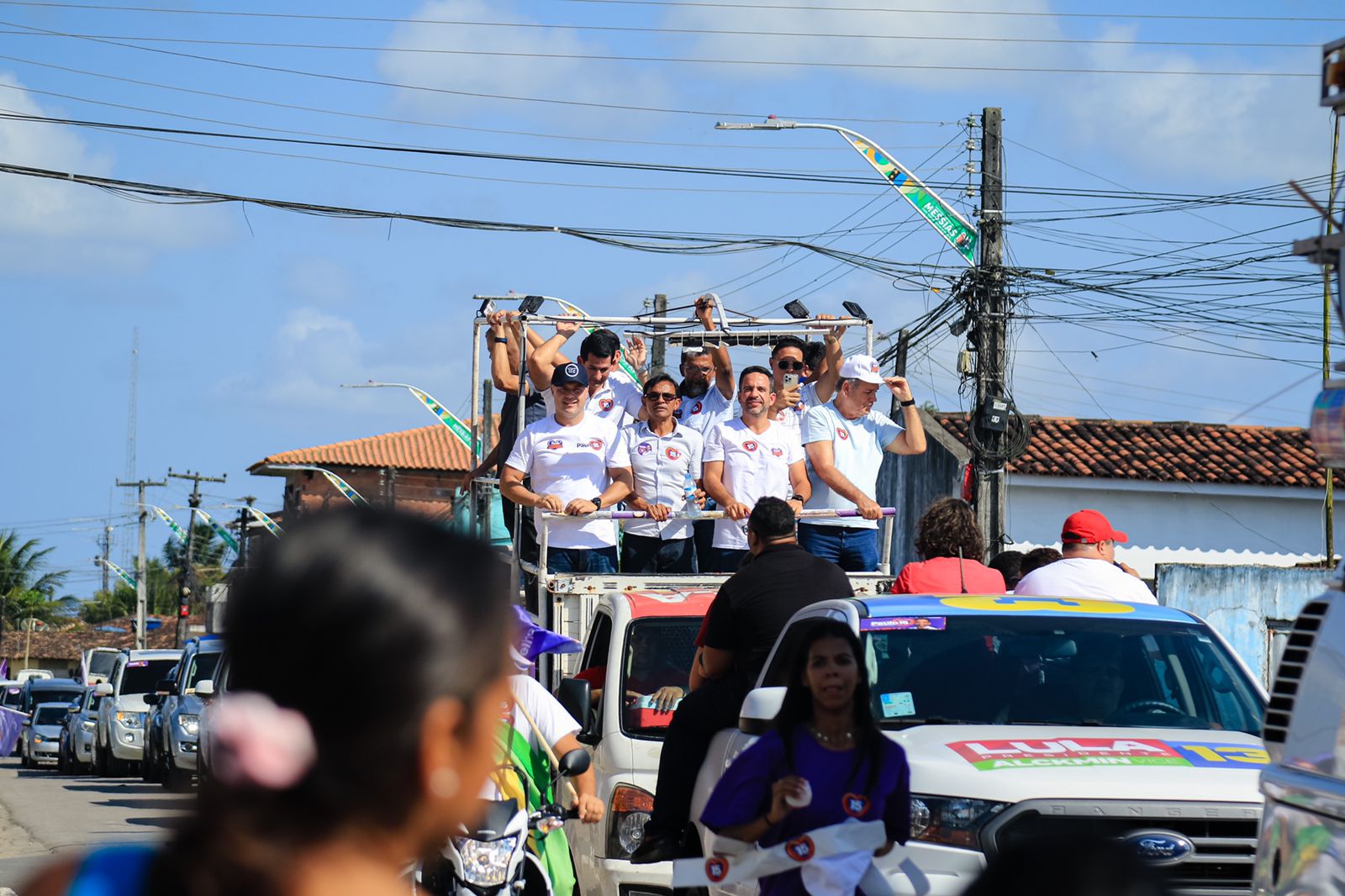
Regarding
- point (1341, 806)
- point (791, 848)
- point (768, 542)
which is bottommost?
point (791, 848)

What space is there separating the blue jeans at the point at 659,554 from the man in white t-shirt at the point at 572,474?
0.31m

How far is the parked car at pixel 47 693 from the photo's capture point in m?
44.1

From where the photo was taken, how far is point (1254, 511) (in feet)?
115

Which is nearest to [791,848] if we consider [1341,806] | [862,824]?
[862,824]

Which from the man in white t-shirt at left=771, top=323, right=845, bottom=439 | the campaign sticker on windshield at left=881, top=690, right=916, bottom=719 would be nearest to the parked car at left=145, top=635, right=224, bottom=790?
the man in white t-shirt at left=771, top=323, right=845, bottom=439

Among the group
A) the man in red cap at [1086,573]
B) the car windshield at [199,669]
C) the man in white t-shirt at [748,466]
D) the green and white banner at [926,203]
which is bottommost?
the car windshield at [199,669]

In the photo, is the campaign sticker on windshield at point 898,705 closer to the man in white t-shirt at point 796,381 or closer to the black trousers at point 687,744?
the black trousers at point 687,744

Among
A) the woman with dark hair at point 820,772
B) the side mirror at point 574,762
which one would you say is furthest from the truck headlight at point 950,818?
the side mirror at point 574,762

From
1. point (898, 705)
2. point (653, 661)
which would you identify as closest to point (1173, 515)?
point (653, 661)

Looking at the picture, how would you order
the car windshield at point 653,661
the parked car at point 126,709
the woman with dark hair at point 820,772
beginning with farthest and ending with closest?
the parked car at point 126,709, the car windshield at point 653,661, the woman with dark hair at point 820,772

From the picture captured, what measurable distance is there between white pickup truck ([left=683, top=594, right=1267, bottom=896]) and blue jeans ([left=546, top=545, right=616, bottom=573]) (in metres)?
4.56

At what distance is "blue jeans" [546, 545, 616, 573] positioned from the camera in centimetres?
1131

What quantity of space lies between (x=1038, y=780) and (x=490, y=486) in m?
9.76

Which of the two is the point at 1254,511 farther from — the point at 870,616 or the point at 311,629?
the point at 311,629
